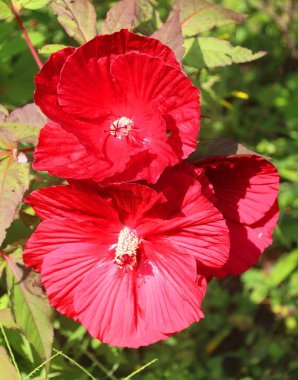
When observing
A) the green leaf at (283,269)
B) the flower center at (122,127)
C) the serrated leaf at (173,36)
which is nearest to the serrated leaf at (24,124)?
the flower center at (122,127)

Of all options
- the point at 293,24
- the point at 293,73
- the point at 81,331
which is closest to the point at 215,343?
the point at 81,331

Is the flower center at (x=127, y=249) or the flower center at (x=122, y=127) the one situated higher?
the flower center at (x=122, y=127)

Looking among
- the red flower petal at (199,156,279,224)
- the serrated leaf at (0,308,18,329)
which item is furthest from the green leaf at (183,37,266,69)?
the serrated leaf at (0,308,18,329)

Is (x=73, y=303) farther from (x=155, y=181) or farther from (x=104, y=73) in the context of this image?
(x=104, y=73)

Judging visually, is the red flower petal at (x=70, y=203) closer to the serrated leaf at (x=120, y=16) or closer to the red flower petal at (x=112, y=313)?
the red flower petal at (x=112, y=313)

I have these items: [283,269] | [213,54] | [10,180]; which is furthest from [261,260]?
[10,180]

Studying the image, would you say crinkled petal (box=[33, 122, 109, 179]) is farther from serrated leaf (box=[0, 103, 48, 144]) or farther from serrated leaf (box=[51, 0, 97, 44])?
serrated leaf (box=[51, 0, 97, 44])
